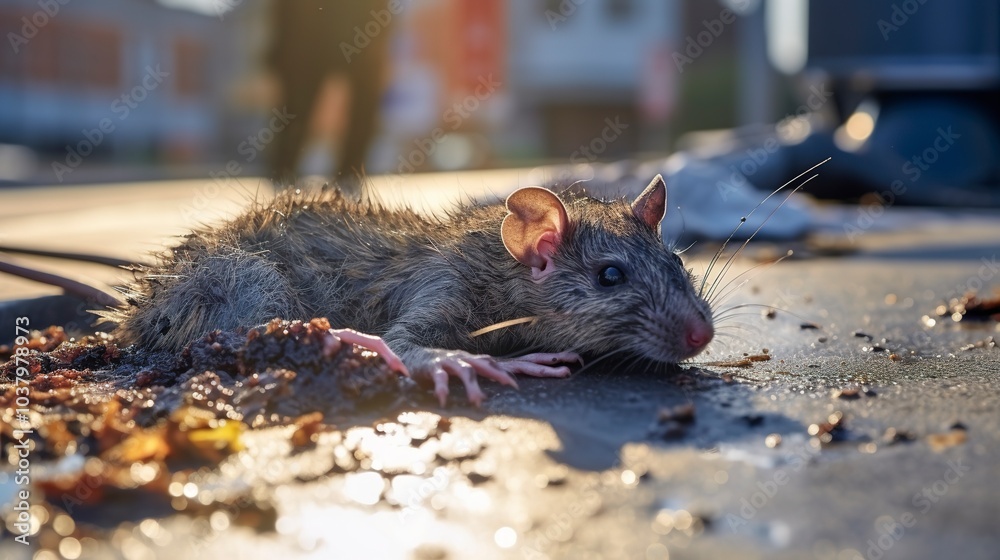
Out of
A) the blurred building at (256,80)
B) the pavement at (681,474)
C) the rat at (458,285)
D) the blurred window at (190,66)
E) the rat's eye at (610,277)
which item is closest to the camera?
the pavement at (681,474)

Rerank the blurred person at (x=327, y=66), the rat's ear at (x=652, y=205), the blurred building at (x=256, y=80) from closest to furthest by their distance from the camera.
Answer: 1. the rat's ear at (x=652, y=205)
2. the blurred person at (x=327, y=66)
3. the blurred building at (x=256, y=80)

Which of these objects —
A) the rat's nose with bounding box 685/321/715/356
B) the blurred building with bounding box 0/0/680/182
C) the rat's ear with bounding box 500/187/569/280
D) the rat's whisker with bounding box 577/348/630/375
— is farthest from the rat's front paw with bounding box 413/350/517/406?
the blurred building with bounding box 0/0/680/182

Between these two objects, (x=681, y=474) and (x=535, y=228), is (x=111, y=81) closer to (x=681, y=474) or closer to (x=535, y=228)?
(x=535, y=228)

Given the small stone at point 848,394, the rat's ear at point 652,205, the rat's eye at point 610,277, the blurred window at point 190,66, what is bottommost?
the small stone at point 848,394

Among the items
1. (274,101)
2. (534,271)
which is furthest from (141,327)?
(274,101)

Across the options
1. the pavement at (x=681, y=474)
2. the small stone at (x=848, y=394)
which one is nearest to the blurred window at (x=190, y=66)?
the pavement at (x=681, y=474)

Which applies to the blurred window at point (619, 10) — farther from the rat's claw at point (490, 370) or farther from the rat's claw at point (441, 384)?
the rat's claw at point (441, 384)

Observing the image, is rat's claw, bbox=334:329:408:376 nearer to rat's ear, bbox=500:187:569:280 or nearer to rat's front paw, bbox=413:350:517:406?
rat's front paw, bbox=413:350:517:406

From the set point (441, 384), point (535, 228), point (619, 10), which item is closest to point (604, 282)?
point (535, 228)
